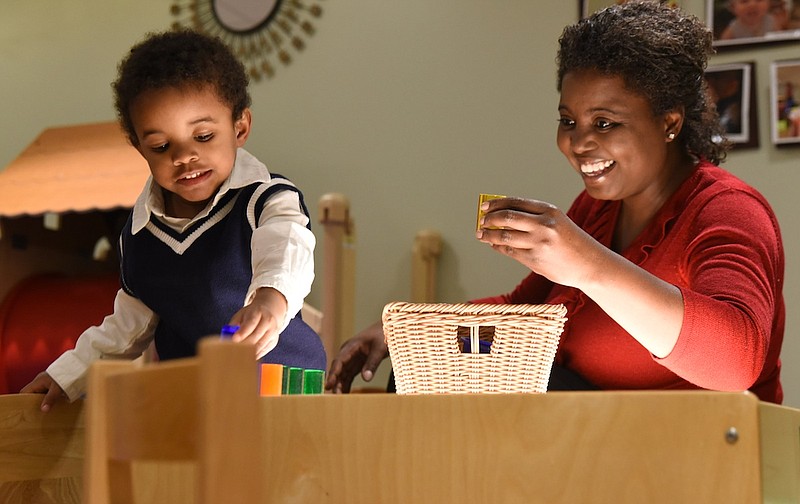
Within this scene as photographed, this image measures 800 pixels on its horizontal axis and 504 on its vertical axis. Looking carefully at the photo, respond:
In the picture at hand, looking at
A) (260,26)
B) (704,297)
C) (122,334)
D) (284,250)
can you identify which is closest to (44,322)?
(122,334)

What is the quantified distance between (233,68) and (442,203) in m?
1.25

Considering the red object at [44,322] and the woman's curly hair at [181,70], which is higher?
the woman's curly hair at [181,70]

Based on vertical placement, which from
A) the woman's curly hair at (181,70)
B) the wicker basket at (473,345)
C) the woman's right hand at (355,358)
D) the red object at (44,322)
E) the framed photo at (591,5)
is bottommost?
the red object at (44,322)

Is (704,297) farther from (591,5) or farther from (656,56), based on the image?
(591,5)

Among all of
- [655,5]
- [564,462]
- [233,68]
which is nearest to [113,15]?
[233,68]

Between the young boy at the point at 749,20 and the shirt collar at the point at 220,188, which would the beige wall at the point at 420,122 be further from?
the shirt collar at the point at 220,188

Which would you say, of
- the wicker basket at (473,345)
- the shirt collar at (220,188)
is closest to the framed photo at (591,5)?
the shirt collar at (220,188)

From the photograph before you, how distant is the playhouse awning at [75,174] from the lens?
229cm

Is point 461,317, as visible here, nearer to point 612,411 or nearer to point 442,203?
point 612,411

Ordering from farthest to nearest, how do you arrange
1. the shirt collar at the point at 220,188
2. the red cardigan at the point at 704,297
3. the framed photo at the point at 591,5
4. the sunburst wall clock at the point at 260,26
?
the sunburst wall clock at the point at 260,26 < the framed photo at the point at 591,5 < the shirt collar at the point at 220,188 < the red cardigan at the point at 704,297

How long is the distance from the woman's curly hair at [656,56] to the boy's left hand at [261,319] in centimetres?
58

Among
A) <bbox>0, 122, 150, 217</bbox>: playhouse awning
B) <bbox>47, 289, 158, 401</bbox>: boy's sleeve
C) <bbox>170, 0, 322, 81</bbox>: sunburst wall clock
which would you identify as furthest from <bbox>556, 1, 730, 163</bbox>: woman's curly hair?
<bbox>170, 0, 322, 81</bbox>: sunburst wall clock

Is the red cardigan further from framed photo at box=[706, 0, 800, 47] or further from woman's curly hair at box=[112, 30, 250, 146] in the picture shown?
framed photo at box=[706, 0, 800, 47]

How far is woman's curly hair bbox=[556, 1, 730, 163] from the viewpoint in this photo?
4.61ft
